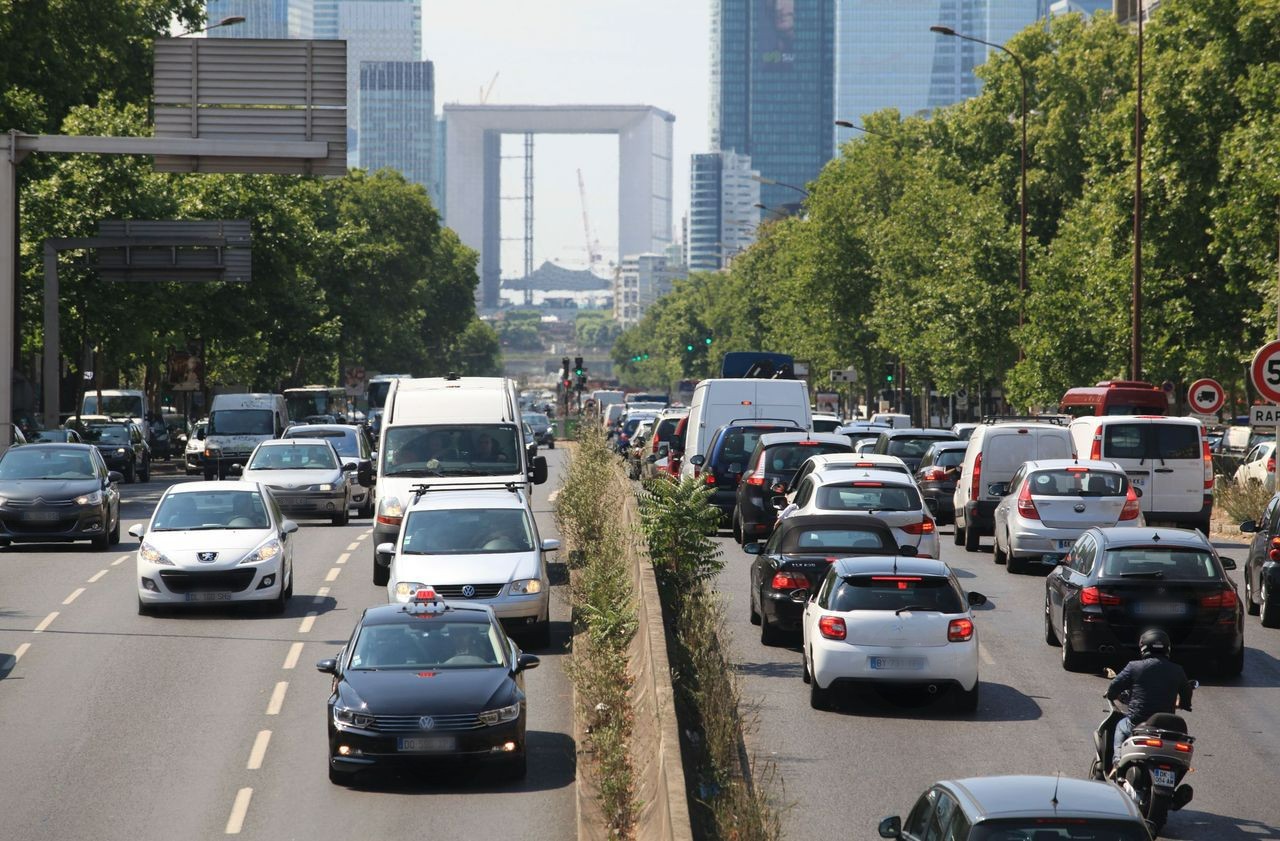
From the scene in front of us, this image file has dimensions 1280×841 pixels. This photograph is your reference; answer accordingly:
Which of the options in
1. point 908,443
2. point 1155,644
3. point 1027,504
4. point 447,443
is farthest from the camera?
point 908,443

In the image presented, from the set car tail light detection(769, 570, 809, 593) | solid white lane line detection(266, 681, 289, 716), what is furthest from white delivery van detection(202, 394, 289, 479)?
solid white lane line detection(266, 681, 289, 716)

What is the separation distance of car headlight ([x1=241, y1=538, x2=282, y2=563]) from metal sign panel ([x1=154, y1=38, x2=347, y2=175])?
881cm

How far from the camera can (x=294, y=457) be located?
35.4m

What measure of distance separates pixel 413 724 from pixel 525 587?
596 centimetres

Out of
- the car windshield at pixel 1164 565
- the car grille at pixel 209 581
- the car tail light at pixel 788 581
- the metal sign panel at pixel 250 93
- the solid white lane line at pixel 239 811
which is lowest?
the solid white lane line at pixel 239 811

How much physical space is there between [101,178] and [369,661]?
134 feet

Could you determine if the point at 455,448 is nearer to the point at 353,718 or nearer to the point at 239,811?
the point at 353,718

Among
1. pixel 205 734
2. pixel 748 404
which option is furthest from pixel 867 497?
pixel 748 404

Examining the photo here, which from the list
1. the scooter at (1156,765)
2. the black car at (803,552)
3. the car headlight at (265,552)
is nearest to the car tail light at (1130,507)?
the black car at (803,552)

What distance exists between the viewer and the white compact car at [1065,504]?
2681cm

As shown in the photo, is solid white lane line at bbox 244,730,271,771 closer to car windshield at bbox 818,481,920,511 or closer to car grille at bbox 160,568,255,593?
car grille at bbox 160,568,255,593

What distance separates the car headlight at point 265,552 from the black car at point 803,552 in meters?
5.85

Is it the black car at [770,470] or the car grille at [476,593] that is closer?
the car grille at [476,593]

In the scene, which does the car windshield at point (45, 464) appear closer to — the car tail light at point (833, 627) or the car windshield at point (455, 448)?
the car windshield at point (455, 448)
